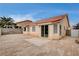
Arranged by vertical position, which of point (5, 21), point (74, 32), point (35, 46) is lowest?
point (35, 46)

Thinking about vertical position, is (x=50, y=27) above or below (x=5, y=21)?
below

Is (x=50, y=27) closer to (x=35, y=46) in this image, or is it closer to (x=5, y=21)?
(x=35, y=46)

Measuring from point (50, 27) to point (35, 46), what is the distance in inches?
16.8

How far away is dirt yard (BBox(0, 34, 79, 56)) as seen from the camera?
380 centimetres

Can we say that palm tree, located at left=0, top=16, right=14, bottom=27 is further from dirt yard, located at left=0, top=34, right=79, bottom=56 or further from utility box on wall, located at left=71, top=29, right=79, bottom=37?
utility box on wall, located at left=71, top=29, right=79, bottom=37

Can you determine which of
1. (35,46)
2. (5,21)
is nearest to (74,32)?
(35,46)

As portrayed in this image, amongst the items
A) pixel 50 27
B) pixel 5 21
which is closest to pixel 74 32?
pixel 50 27

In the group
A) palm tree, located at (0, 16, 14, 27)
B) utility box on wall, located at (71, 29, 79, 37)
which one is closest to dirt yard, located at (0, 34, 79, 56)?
utility box on wall, located at (71, 29, 79, 37)

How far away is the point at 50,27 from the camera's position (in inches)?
152

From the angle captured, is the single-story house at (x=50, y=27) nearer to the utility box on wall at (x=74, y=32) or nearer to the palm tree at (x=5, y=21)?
the utility box on wall at (x=74, y=32)

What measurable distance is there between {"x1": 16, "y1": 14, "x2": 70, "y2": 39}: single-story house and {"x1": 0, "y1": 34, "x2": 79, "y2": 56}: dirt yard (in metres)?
0.09

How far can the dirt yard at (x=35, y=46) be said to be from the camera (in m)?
3.80

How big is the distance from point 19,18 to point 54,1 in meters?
0.68

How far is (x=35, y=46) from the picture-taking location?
3.88 metres
